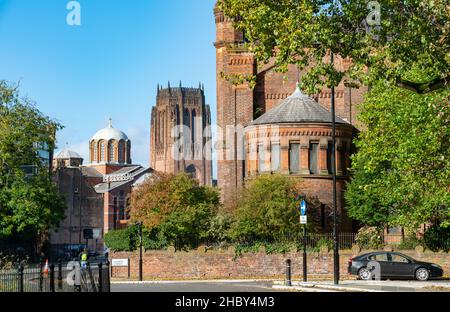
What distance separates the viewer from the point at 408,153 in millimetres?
37375

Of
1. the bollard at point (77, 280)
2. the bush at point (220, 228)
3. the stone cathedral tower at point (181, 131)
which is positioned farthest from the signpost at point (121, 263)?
the stone cathedral tower at point (181, 131)

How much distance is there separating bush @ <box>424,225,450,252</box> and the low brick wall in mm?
4205

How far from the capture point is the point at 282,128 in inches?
2293

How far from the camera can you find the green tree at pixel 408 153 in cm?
3077

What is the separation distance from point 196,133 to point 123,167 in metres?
39.8

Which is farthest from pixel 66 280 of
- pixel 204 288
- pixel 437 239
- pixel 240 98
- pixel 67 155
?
pixel 67 155

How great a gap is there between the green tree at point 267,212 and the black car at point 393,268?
10.5 m

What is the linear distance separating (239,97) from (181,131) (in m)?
116

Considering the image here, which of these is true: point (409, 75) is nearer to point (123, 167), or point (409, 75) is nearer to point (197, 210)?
point (197, 210)

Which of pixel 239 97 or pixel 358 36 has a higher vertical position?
pixel 239 97

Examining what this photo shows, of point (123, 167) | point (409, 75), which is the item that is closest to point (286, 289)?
point (409, 75)

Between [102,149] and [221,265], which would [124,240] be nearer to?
[221,265]

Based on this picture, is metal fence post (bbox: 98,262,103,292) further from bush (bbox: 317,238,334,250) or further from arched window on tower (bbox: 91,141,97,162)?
arched window on tower (bbox: 91,141,97,162)

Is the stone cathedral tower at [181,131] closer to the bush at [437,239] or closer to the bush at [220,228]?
the bush at [220,228]
